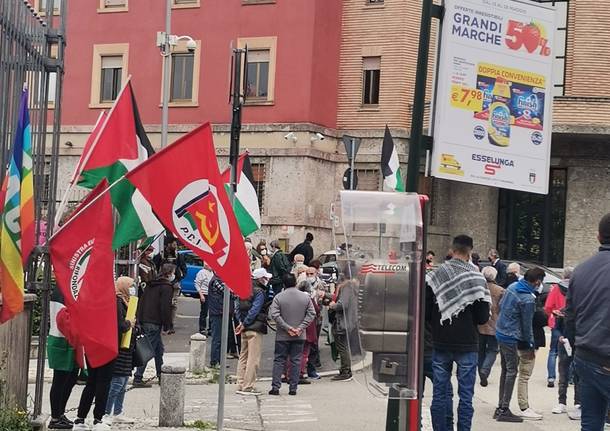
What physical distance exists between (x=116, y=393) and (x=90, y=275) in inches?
179

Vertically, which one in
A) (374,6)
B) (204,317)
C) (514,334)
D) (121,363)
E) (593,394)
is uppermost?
(374,6)

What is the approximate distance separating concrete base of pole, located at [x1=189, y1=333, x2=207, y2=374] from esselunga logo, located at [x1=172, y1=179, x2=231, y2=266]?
26.0 feet

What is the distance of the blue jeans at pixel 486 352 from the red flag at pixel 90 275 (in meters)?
8.88

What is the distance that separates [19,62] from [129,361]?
472 centimetres

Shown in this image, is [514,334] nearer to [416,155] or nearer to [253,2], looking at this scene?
[416,155]

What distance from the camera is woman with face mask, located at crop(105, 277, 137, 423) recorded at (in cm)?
1205

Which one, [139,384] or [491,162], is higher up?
[491,162]

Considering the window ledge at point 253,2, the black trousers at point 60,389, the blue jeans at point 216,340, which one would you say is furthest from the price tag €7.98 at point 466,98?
the window ledge at point 253,2

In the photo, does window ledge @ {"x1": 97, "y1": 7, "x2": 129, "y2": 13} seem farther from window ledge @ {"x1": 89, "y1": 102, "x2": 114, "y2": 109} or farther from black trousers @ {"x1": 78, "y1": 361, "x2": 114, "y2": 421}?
black trousers @ {"x1": 78, "y1": 361, "x2": 114, "y2": 421}

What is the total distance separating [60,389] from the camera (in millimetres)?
11516

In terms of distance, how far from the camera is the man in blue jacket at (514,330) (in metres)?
13.8

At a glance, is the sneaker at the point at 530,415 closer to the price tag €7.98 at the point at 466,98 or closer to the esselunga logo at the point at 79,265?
the price tag €7.98 at the point at 466,98

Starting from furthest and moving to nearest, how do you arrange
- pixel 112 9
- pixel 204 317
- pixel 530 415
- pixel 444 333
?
1. pixel 112 9
2. pixel 204 317
3. pixel 530 415
4. pixel 444 333

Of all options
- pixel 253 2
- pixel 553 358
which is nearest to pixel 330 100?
pixel 253 2
